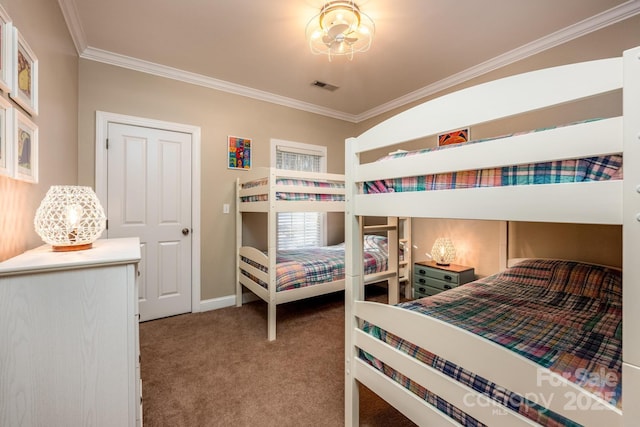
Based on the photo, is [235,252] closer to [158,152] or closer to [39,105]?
[158,152]

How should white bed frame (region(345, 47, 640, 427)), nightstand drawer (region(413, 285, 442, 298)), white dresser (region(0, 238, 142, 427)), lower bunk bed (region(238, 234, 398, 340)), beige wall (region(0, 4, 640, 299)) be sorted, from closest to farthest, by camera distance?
white bed frame (region(345, 47, 640, 427)), white dresser (region(0, 238, 142, 427)), beige wall (region(0, 4, 640, 299)), lower bunk bed (region(238, 234, 398, 340)), nightstand drawer (region(413, 285, 442, 298))

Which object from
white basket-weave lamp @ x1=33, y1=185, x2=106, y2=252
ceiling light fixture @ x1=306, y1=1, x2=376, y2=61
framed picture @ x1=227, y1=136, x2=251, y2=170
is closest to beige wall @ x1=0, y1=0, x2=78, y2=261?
white basket-weave lamp @ x1=33, y1=185, x2=106, y2=252

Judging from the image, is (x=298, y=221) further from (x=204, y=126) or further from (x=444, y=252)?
(x=444, y=252)

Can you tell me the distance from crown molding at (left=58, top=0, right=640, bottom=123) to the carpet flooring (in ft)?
8.29

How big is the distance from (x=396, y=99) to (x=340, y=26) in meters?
1.90

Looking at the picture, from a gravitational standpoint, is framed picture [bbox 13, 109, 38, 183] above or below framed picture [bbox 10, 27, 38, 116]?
below

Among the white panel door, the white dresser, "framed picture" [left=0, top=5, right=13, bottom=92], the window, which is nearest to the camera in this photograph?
the white dresser

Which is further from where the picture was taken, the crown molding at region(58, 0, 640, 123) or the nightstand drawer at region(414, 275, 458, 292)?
the nightstand drawer at region(414, 275, 458, 292)

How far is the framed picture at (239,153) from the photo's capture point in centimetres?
324

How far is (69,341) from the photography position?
921 mm

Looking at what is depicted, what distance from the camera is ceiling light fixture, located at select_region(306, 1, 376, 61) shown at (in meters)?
1.91

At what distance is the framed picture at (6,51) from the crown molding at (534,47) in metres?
3.36

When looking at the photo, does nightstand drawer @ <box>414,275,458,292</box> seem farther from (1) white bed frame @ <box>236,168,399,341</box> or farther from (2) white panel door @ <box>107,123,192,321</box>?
(2) white panel door @ <box>107,123,192,321</box>

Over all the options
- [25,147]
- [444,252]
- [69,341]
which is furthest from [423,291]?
[25,147]
